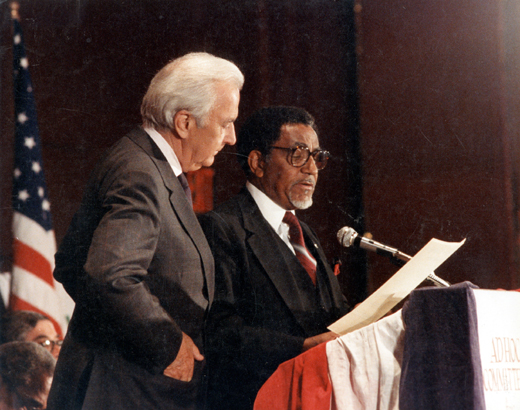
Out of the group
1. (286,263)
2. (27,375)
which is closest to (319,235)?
(286,263)

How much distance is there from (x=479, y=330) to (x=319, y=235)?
113 centimetres

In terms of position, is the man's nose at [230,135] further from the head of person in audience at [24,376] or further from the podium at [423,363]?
the head of person in audience at [24,376]

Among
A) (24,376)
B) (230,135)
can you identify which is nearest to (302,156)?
(230,135)

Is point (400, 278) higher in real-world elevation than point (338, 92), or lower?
lower

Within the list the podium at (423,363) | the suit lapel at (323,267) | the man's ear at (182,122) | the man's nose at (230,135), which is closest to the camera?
the podium at (423,363)

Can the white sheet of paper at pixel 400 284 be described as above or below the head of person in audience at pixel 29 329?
above

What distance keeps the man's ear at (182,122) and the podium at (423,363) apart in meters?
0.94

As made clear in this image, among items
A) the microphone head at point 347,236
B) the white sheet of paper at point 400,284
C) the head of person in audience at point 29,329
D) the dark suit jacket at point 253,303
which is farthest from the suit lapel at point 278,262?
the head of person in audience at point 29,329

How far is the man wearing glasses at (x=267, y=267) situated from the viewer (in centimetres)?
198

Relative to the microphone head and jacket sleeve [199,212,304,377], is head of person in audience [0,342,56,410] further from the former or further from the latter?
the microphone head

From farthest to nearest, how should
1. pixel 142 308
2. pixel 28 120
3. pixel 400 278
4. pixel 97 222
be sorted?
pixel 28 120 < pixel 97 222 < pixel 142 308 < pixel 400 278

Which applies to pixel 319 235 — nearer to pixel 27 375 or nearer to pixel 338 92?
pixel 338 92

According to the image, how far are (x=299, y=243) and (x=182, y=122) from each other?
728 millimetres

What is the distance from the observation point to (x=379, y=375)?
4.43ft
